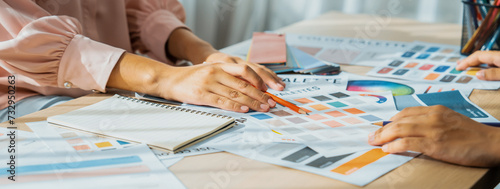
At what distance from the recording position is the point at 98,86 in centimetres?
100

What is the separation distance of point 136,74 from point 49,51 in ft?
0.55

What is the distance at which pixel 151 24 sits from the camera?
55.3 inches

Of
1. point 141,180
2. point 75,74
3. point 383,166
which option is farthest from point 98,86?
point 383,166

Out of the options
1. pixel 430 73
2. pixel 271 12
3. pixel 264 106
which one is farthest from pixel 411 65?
pixel 271 12

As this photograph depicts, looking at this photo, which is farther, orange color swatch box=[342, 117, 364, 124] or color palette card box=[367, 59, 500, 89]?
color palette card box=[367, 59, 500, 89]

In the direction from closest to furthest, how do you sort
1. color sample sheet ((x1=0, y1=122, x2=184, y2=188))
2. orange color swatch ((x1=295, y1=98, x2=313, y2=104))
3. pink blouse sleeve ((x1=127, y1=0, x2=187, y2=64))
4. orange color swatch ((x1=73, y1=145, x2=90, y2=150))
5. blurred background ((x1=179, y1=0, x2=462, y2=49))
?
1. color sample sheet ((x1=0, y1=122, x2=184, y2=188))
2. orange color swatch ((x1=73, y1=145, x2=90, y2=150))
3. orange color swatch ((x1=295, y1=98, x2=313, y2=104))
4. pink blouse sleeve ((x1=127, y1=0, x2=187, y2=64))
5. blurred background ((x1=179, y1=0, x2=462, y2=49))

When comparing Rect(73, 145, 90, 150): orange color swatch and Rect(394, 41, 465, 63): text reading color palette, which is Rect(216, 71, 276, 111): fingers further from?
Rect(394, 41, 465, 63): text reading color palette

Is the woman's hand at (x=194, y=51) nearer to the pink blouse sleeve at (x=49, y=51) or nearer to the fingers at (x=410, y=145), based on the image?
the pink blouse sleeve at (x=49, y=51)

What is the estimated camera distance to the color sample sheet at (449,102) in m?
0.87

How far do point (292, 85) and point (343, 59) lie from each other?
27 centimetres

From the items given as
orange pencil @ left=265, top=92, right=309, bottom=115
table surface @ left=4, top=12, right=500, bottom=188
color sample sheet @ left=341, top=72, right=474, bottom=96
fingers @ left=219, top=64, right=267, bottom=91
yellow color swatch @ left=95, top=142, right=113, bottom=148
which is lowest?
table surface @ left=4, top=12, right=500, bottom=188

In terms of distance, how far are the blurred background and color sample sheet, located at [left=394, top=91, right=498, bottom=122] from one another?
1625 mm

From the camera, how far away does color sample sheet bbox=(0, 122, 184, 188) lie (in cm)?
61

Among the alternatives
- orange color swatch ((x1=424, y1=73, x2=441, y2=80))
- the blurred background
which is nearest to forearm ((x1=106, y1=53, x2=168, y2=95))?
orange color swatch ((x1=424, y1=73, x2=441, y2=80))
